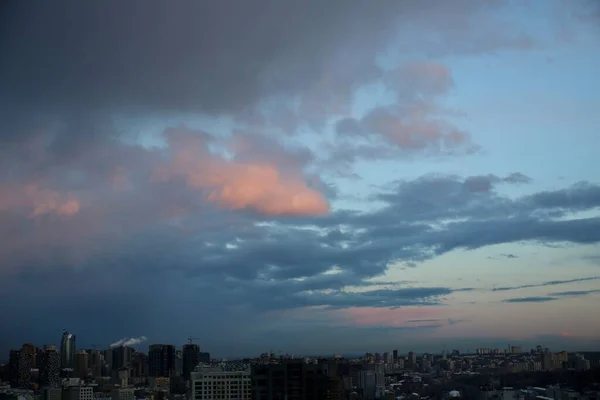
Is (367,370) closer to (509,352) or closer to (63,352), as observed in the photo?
(509,352)

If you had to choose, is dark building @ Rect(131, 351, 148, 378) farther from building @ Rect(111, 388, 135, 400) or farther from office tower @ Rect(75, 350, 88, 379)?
office tower @ Rect(75, 350, 88, 379)

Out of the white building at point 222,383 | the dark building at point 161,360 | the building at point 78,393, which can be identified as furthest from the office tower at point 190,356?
the building at point 78,393

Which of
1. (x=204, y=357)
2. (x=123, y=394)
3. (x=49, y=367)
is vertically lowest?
(x=123, y=394)

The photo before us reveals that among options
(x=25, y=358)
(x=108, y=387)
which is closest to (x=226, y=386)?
(x=108, y=387)

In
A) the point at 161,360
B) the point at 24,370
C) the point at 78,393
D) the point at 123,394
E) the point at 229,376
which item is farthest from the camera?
the point at 161,360

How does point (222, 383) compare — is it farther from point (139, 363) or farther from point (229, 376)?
point (139, 363)

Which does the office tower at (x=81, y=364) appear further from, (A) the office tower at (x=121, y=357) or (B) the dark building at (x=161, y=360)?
(B) the dark building at (x=161, y=360)

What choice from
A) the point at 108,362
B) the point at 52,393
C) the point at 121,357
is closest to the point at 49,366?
the point at 108,362
